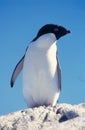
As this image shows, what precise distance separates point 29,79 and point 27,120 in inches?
98.6

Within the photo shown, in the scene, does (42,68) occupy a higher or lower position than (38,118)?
higher

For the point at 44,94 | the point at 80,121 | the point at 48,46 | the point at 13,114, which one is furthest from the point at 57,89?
the point at 80,121

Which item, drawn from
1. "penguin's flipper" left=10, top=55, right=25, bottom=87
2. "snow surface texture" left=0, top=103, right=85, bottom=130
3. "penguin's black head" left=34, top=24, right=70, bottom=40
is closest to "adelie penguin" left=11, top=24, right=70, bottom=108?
"penguin's black head" left=34, top=24, right=70, bottom=40

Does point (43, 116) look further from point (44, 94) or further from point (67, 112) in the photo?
point (44, 94)

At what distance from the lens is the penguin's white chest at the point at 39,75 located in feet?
23.8

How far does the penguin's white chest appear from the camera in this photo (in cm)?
725

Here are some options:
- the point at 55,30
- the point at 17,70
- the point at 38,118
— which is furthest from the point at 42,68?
the point at 38,118

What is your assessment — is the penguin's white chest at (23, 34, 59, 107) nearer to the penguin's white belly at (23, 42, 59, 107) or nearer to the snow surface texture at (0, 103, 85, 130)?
the penguin's white belly at (23, 42, 59, 107)

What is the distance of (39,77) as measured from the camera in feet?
23.9

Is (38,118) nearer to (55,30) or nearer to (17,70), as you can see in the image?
(55,30)

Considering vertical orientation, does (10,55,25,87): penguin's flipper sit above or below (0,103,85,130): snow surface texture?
above

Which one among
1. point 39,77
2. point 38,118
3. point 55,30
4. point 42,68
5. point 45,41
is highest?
point 55,30

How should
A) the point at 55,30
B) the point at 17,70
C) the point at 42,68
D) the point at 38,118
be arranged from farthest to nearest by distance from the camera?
the point at 17,70, the point at 55,30, the point at 42,68, the point at 38,118

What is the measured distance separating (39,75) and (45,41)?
690 mm
